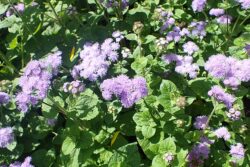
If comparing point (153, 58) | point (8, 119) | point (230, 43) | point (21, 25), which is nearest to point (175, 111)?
point (153, 58)

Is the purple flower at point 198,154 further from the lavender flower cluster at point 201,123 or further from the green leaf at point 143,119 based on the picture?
the green leaf at point 143,119

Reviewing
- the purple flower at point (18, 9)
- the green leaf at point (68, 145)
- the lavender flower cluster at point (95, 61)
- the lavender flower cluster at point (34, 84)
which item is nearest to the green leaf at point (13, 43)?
the purple flower at point (18, 9)

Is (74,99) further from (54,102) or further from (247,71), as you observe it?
(247,71)

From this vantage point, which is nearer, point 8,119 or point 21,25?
point 8,119

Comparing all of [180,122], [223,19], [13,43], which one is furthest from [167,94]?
[13,43]

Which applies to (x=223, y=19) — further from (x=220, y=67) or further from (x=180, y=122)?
(x=180, y=122)
